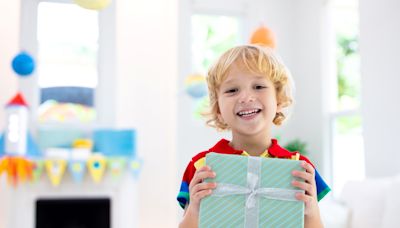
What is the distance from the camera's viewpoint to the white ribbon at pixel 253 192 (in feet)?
3.85

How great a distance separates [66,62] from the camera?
5.05m

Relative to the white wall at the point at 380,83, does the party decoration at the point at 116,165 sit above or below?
below

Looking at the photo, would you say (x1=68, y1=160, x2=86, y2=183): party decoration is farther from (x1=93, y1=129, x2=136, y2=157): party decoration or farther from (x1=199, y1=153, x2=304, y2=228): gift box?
(x1=199, y1=153, x2=304, y2=228): gift box

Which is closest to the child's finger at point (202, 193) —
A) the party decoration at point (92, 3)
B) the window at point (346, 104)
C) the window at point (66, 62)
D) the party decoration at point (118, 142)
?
the party decoration at point (92, 3)

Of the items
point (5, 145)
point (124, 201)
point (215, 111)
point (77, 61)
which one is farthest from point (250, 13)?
point (215, 111)

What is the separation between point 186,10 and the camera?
17.1 feet

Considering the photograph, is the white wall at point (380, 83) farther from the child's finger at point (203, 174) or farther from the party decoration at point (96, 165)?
the child's finger at point (203, 174)

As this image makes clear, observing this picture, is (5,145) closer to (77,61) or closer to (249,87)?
(77,61)

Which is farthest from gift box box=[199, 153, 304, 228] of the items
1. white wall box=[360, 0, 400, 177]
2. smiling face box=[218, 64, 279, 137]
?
white wall box=[360, 0, 400, 177]

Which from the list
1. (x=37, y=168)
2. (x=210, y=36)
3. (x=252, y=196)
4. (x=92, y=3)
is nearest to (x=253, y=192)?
(x=252, y=196)

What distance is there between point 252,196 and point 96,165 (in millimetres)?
3446

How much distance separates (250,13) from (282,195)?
4.44 metres

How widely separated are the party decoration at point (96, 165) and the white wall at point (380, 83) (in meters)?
2.22

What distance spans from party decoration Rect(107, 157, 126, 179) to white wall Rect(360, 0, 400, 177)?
6.81ft
